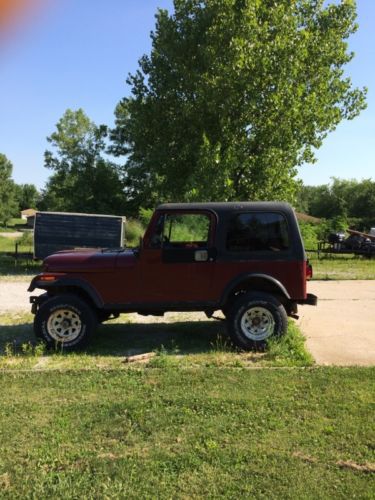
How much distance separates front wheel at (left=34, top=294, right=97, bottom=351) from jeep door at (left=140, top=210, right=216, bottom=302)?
85 cm

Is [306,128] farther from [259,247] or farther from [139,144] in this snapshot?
[259,247]

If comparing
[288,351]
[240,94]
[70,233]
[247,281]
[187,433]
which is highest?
[240,94]

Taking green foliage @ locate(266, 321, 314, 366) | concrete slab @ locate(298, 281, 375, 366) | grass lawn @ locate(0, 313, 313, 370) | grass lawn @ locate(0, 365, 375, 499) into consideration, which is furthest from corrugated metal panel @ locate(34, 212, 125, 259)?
grass lawn @ locate(0, 365, 375, 499)

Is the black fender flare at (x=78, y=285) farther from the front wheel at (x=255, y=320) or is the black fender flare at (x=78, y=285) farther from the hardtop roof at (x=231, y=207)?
the front wheel at (x=255, y=320)

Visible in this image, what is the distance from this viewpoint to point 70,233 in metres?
16.2

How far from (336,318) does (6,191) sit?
79.9m

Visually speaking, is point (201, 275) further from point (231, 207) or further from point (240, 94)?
point (240, 94)

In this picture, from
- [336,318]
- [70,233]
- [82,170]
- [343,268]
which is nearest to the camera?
[336,318]

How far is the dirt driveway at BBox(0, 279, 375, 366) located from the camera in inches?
256

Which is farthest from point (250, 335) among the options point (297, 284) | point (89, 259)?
point (89, 259)

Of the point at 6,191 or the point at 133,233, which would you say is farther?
the point at 6,191

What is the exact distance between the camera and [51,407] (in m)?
4.58

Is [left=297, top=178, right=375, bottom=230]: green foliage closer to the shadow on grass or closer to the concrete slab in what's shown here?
the concrete slab

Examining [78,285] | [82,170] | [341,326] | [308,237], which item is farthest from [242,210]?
[82,170]
